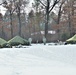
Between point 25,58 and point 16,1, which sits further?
point 16,1

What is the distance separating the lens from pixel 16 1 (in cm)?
2914

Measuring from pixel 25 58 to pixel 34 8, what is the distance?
21984 millimetres

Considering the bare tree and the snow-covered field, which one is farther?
the bare tree

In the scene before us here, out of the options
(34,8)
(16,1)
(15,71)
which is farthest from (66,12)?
(15,71)

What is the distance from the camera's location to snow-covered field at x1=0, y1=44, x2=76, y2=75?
21.2ft

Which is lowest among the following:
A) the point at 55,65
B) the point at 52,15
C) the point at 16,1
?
the point at 55,65

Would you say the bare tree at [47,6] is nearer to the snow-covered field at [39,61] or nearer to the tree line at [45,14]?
the tree line at [45,14]

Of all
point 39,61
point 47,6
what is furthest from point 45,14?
point 39,61

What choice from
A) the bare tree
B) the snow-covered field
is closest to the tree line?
the bare tree

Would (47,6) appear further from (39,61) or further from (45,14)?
(39,61)

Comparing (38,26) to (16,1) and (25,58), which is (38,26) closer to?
(16,1)

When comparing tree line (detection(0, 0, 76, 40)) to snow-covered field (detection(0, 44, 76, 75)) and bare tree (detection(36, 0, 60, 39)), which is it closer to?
bare tree (detection(36, 0, 60, 39))

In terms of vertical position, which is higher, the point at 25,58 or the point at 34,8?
the point at 34,8

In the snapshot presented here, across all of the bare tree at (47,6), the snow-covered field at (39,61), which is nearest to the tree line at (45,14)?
the bare tree at (47,6)
